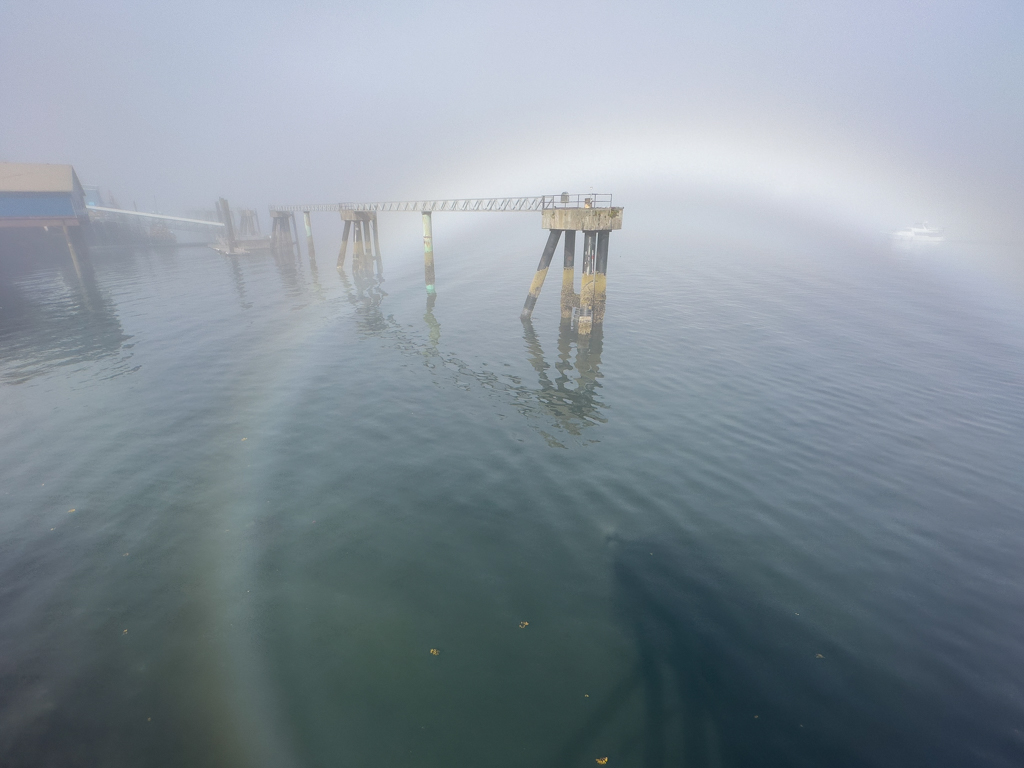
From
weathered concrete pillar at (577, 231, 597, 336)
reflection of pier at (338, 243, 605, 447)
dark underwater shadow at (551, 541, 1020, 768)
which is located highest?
weathered concrete pillar at (577, 231, 597, 336)

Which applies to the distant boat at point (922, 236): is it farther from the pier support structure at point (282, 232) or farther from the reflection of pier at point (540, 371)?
the pier support structure at point (282, 232)

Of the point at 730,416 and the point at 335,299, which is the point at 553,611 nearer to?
the point at 730,416

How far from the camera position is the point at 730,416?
17609mm

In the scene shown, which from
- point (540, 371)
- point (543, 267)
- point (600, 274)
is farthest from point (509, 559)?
point (543, 267)

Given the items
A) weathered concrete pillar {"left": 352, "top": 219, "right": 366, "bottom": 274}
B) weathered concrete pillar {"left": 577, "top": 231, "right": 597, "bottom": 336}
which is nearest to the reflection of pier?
weathered concrete pillar {"left": 577, "top": 231, "right": 597, "bottom": 336}

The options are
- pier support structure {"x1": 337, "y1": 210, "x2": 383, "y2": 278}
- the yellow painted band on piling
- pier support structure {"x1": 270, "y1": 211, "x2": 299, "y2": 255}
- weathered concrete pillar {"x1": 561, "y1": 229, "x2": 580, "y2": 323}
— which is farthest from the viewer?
pier support structure {"x1": 270, "y1": 211, "x2": 299, "y2": 255}

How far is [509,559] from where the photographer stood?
10.7 meters

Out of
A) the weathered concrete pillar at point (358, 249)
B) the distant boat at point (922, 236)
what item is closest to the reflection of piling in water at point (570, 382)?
the weathered concrete pillar at point (358, 249)

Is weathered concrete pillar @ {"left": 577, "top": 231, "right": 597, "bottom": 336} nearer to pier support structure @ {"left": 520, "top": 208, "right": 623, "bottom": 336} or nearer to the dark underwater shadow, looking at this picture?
pier support structure @ {"left": 520, "top": 208, "right": 623, "bottom": 336}

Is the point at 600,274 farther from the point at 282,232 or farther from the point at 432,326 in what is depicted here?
the point at 282,232

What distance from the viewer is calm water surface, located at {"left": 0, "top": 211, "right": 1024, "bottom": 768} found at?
23.9ft

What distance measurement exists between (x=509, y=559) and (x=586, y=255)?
20.3 metres

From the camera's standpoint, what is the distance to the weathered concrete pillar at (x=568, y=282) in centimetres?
2745

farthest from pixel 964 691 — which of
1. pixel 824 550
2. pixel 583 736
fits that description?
pixel 583 736
